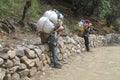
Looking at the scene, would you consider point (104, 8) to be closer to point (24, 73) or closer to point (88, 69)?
point (88, 69)

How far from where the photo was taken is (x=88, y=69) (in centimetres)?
1034

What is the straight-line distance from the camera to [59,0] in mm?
21672

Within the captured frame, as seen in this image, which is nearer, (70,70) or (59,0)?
(70,70)

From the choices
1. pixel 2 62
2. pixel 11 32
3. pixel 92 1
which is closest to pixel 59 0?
pixel 92 1

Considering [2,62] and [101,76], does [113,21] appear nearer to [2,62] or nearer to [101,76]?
[101,76]

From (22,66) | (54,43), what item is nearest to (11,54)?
(22,66)

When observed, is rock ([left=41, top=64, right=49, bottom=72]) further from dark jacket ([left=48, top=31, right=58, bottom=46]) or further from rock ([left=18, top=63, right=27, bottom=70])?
rock ([left=18, top=63, right=27, bottom=70])

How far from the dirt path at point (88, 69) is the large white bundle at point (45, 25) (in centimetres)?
131

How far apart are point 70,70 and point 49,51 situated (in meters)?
0.94

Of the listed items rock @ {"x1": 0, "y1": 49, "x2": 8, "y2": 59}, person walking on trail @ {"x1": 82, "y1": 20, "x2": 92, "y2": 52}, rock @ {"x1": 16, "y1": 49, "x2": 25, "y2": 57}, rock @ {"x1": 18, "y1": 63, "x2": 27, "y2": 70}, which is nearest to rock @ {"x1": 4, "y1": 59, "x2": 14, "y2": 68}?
rock @ {"x1": 0, "y1": 49, "x2": 8, "y2": 59}

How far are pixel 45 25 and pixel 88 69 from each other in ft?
7.21

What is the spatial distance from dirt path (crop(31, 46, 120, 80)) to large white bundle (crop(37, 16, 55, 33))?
1.31 metres

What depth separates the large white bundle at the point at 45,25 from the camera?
951 cm

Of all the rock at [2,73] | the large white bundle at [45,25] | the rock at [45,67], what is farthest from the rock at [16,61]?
the large white bundle at [45,25]
